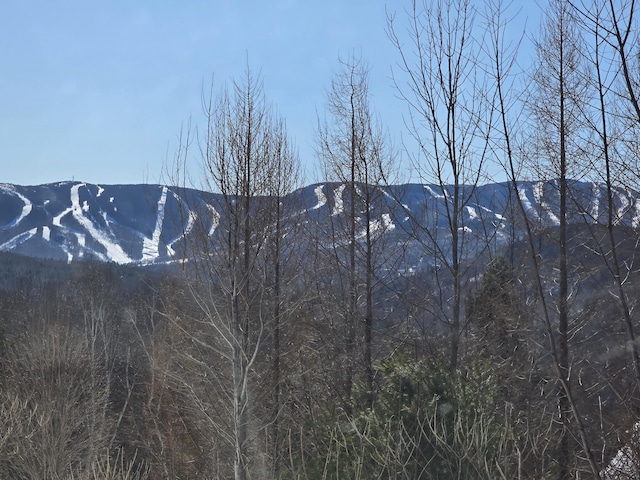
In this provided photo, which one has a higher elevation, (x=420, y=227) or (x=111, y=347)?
(x=420, y=227)

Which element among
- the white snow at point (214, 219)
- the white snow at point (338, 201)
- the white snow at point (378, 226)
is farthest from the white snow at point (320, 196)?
the white snow at point (214, 219)

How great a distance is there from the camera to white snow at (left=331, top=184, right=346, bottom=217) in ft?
44.3

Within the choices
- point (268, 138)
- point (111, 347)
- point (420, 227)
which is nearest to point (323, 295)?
point (268, 138)

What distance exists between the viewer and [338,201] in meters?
13.8

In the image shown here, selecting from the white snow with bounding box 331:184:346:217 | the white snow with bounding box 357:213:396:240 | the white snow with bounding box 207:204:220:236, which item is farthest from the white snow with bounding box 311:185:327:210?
the white snow with bounding box 207:204:220:236

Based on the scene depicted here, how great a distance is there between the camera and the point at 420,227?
709cm

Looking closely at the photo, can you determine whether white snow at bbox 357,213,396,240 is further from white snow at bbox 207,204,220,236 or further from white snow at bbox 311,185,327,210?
white snow at bbox 207,204,220,236

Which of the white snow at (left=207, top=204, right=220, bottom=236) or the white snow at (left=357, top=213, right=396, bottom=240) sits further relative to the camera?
the white snow at (left=357, top=213, right=396, bottom=240)

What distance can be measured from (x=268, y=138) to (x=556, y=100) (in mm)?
4440

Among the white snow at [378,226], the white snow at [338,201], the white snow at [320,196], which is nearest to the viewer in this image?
the white snow at [378,226]

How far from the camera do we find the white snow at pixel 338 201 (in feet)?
44.3

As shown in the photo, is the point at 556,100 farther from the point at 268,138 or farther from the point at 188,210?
the point at 188,210

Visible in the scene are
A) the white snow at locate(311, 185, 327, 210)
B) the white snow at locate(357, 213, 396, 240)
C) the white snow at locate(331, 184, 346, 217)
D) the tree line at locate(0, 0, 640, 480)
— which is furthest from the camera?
the white snow at locate(311, 185, 327, 210)

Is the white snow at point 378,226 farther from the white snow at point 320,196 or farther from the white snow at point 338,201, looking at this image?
the white snow at point 320,196
